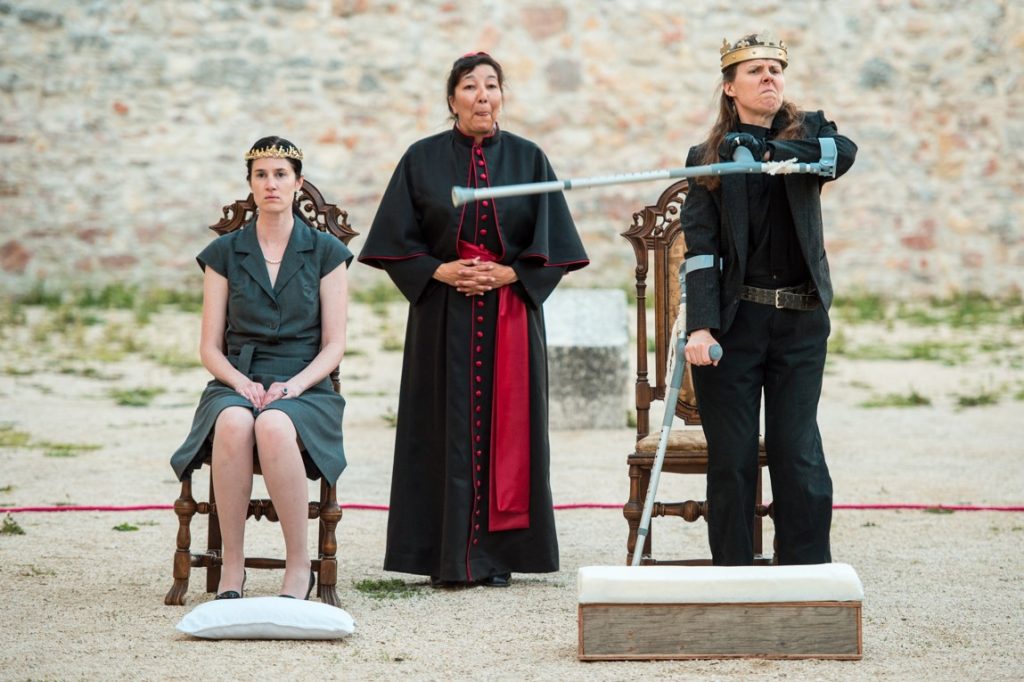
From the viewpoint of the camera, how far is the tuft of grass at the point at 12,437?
280 inches

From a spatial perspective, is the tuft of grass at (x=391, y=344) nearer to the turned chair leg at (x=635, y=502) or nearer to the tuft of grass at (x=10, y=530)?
the tuft of grass at (x=10, y=530)

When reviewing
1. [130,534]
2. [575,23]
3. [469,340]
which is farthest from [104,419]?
[575,23]

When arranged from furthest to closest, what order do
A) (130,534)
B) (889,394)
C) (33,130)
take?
1. (33,130)
2. (889,394)
3. (130,534)

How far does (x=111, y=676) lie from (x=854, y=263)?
31.6 ft

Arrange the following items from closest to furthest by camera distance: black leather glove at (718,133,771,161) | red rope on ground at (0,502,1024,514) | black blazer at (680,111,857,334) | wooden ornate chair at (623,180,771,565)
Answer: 1. black leather glove at (718,133,771,161)
2. black blazer at (680,111,857,334)
3. wooden ornate chair at (623,180,771,565)
4. red rope on ground at (0,502,1024,514)

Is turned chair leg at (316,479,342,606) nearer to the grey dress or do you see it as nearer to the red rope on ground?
the grey dress

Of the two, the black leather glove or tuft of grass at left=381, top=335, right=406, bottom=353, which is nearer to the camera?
the black leather glove

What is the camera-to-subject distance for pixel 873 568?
481cm

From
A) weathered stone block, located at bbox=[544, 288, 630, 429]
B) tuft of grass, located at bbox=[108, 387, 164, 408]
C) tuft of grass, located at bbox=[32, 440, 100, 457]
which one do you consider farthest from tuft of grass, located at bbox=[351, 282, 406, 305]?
tuft of grass, located at bbox=[32, 440, 100, 457]

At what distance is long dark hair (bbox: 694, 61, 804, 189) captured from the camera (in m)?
3.91

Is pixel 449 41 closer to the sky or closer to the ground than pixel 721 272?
closer to the sky

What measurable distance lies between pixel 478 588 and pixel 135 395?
15.1 ft

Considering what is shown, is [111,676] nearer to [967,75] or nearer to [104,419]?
[104,419]

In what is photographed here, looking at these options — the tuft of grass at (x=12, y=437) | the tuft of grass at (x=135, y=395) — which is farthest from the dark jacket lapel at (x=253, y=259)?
the tuft of grass at (x=135, y=395)
